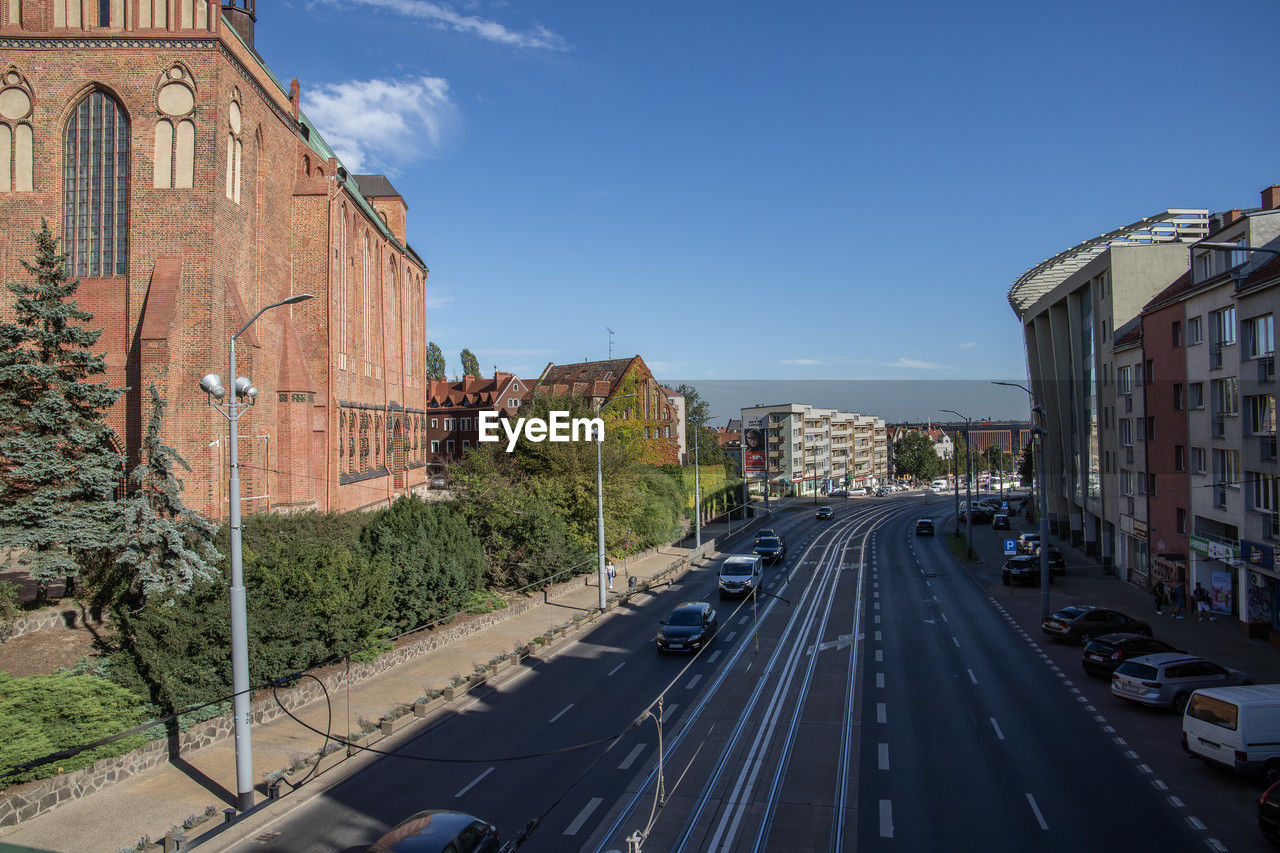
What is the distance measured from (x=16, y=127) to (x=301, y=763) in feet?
86.4

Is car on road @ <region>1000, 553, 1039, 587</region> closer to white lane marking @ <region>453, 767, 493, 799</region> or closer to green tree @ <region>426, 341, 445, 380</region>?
white lane marking @ <region>453, 767, 493, 799</region>

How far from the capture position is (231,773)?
49.4ft

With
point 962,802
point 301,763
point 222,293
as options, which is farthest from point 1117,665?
point 222,293

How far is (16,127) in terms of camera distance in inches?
1114

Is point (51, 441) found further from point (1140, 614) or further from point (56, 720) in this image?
point (1140, 614)

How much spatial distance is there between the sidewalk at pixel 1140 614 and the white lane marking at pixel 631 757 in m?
16.5

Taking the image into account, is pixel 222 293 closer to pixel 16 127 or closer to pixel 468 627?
pixel 16 127

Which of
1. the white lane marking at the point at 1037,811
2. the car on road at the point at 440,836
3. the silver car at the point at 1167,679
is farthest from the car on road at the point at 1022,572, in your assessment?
the car on road at the point at 440,836

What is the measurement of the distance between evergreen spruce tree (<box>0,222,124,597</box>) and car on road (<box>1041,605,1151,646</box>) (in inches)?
1074

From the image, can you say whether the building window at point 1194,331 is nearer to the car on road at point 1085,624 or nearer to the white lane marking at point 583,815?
the car on road at point 1085,624

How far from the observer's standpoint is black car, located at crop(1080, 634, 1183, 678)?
2141 cm

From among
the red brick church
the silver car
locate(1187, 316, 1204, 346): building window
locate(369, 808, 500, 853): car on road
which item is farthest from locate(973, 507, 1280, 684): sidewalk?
the red brick church

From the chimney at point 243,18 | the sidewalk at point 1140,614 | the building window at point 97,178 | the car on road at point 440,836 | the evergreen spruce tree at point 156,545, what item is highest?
the chimney at point 243,18

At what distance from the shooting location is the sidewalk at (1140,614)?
77.5ft
